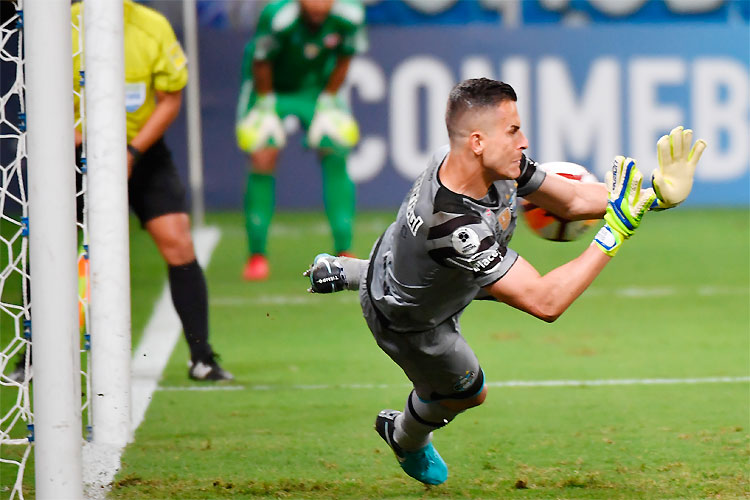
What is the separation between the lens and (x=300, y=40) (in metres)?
8.49

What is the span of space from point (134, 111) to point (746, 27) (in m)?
8.36

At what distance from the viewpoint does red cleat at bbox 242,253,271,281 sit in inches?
338

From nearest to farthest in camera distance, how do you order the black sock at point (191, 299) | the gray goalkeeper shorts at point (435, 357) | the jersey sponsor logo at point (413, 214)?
the jersey sponsor logo at point (413, 214) → the gray goalkeeper shorts at point (435, 357) → the black sock at point (191, 299)

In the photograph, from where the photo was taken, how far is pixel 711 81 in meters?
12.1

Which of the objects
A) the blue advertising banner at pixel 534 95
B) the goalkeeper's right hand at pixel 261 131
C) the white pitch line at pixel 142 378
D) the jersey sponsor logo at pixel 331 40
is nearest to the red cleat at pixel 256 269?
the white pitch line at pixel 142 378

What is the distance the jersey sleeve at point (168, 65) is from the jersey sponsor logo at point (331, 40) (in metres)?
3.07

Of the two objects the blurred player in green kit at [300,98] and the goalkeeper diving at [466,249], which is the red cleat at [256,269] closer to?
the blurred player in green kit at [300,98]

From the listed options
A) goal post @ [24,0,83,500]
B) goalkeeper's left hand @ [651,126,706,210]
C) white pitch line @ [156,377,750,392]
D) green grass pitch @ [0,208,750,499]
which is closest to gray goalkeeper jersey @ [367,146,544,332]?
goalkeeper's left hand @ [651,126,706,210]

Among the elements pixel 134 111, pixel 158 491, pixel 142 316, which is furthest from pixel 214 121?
pixel 158 491

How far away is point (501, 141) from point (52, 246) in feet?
4.03

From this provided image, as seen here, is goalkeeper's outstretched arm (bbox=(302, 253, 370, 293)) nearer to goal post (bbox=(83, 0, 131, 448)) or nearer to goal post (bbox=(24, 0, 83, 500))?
goal post (bbox=(83, 0, 131, 448))

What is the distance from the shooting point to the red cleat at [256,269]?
28.1ft

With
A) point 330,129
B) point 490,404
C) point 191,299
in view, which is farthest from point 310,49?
point 490,404

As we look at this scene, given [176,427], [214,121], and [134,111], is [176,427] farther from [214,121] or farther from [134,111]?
[214,121]
